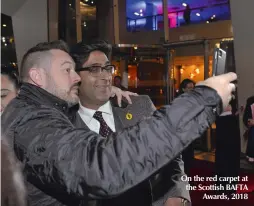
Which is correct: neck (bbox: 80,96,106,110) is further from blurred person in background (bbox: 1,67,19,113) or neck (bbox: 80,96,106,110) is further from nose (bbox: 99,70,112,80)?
blurred person in background (bbox: 1,67,19,113)

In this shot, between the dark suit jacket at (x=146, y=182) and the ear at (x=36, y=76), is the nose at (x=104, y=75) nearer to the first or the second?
the dark suit jacket at (x=146, y=182)

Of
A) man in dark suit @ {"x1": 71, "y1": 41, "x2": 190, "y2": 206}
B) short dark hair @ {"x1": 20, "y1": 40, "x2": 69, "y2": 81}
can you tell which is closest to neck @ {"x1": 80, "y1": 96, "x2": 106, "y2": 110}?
man in dark suit @ {"x1": 71, "y1": 41, "x2": 190, "y2": 206}

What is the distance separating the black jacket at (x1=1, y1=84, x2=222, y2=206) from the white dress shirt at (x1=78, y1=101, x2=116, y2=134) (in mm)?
930

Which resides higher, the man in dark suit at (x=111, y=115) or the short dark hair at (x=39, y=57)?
the short dark hair at (x=39, y=57)

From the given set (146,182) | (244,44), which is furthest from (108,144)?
(244,44)

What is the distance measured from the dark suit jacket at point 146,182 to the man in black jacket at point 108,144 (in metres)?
0.69

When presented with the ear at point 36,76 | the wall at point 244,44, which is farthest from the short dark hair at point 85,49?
the wall at point 244,44

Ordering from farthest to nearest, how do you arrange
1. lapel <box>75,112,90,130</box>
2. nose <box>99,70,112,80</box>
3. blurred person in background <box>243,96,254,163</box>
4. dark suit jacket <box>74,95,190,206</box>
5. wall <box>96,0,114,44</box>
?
wall <box>96,0,114,44</box> < blurred person in background <box>243,96,254,163</box> < nose <box>99,70,112,80</box> < lapel <box>75,112,90,130</box> < dark suit jacket <box>74,95,190,206</box>

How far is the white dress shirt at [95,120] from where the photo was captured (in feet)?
6.00

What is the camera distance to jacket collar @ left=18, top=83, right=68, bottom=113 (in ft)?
3.46

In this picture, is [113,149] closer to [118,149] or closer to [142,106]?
[118,149]

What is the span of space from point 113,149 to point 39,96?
390 millimetres

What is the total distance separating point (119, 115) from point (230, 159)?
8.71 feet

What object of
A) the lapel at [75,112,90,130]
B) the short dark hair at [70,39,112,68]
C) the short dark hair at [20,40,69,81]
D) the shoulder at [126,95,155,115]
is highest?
the short dark hair at [70,39,112,68]
